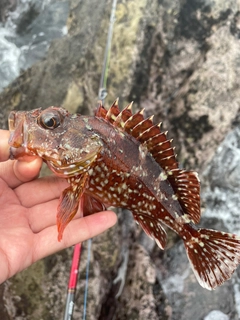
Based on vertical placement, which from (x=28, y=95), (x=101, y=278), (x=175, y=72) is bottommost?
(x=101, y=278)

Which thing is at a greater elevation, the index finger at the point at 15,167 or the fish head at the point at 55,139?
the fish head at the point at 55,139

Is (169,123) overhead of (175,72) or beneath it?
beneath

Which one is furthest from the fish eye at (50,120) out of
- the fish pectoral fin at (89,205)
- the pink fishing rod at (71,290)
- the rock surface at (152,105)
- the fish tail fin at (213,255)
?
the rock surface at (152,105)

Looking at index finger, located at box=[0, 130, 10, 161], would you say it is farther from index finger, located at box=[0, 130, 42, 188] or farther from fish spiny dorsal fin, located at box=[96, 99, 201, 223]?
fish spiny dorsal fin, located at box=[96, 99, 201, 223]

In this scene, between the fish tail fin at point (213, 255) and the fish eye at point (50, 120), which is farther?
the fish tail fin at point (213, 255)

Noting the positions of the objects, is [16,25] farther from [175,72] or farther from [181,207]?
[181,207]

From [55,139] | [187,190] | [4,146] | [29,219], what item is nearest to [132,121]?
[55,139]

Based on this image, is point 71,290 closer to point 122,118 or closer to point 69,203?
point 69,203

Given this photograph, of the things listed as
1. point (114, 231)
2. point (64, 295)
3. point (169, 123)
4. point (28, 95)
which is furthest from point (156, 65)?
point (64, 295)

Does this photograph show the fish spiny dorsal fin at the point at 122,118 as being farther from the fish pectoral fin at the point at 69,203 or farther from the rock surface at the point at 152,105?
the rock surface at the point at 152,105
